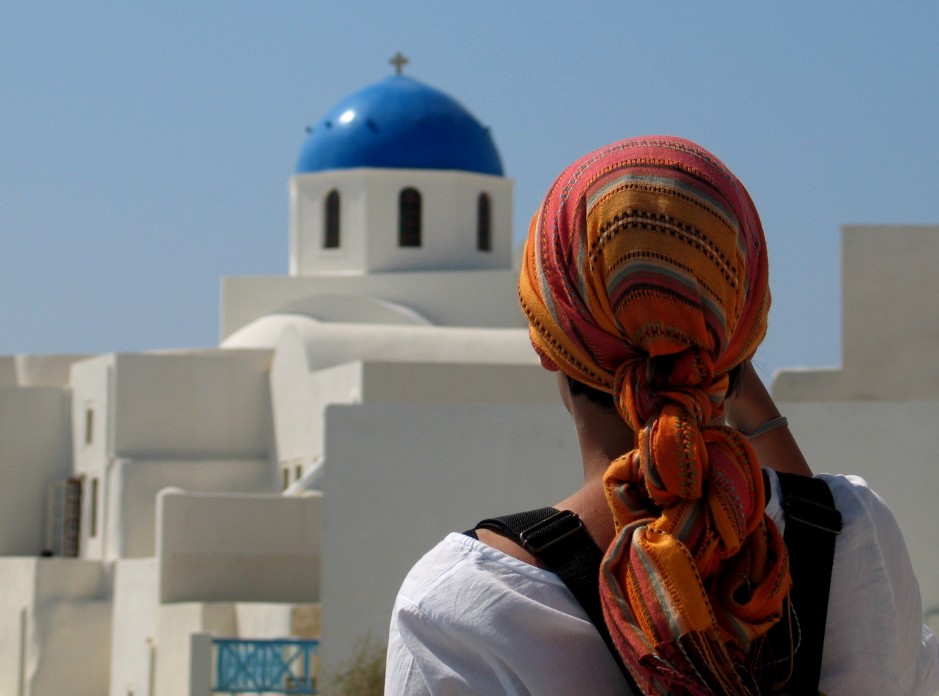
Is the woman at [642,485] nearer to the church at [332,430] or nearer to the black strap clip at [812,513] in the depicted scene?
the black strap clip at [812,513]

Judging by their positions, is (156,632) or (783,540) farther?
(156,632)

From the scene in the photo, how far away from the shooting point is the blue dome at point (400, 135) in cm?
2225

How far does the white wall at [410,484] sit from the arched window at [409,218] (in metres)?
11.7

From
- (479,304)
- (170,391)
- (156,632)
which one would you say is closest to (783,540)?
(156,632)

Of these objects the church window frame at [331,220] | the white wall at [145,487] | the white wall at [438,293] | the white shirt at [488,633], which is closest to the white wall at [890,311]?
the white wall at [145,487]

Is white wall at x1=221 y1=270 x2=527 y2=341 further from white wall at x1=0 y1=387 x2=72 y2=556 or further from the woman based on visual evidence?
the woman

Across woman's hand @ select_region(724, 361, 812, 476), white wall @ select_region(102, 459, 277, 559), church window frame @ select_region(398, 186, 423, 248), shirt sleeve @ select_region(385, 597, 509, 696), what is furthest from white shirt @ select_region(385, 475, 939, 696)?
church window frame @ select_region(398, 186, 423, 248)

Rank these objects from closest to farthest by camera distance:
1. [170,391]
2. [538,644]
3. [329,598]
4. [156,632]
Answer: [538,644], [329,598], [156,632], [170,391]

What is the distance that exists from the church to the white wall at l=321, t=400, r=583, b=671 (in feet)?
0.05

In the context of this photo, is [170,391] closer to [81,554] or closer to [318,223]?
[81,554]

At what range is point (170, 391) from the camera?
19.0 meters

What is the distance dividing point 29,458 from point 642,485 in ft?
62.3

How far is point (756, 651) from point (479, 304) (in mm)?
19890

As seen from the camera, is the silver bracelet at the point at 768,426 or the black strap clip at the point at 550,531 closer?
the black strap clip at the point at 550,531
